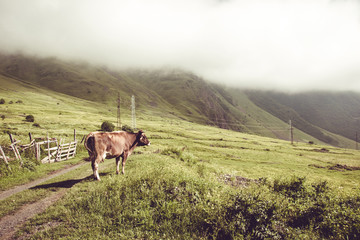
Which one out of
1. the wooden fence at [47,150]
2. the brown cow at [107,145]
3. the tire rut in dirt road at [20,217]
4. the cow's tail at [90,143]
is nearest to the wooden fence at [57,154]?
the wooden fence at [47,150]

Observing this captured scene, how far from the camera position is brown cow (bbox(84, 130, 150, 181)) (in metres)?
12.9

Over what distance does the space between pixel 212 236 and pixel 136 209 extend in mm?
3108

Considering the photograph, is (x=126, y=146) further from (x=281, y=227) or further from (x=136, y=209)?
(x=281, y=227)

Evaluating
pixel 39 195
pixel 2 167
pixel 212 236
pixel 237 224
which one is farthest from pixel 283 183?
pixel 2 167

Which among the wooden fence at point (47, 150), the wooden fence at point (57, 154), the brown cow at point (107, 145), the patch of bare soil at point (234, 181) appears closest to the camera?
the brown cow at point (107, 145)

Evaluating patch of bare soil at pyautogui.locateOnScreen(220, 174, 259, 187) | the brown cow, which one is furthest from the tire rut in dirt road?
patch of bare soil at pyautogui.locateOnScreen(220, 174, 259, 187)

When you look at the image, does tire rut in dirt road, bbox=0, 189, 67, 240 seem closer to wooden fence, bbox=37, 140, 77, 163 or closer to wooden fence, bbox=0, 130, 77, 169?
wooden fence, bbox=0, 130, 77, 169

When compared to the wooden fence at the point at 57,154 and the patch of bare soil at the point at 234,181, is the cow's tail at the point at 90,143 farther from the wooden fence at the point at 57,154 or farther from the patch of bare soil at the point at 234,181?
the wooden fence at the point at 57,154

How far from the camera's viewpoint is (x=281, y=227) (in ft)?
22.2

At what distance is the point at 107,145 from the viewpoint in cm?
1354

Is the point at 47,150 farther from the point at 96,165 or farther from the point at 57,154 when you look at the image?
the point at 96,165

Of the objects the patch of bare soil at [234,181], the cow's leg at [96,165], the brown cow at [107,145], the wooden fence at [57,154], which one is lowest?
the patch of bare soil at [234,181]

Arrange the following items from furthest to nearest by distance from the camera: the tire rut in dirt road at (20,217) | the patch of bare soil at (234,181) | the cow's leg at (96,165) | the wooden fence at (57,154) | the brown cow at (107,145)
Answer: the wooden fence at (57,154)
the patch of bare soil at (234,181)
the brown cow at (107,145)
the cow's leg at (96,165)
the tire rut in dirt road at (20,217)

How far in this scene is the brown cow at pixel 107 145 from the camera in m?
12.9
